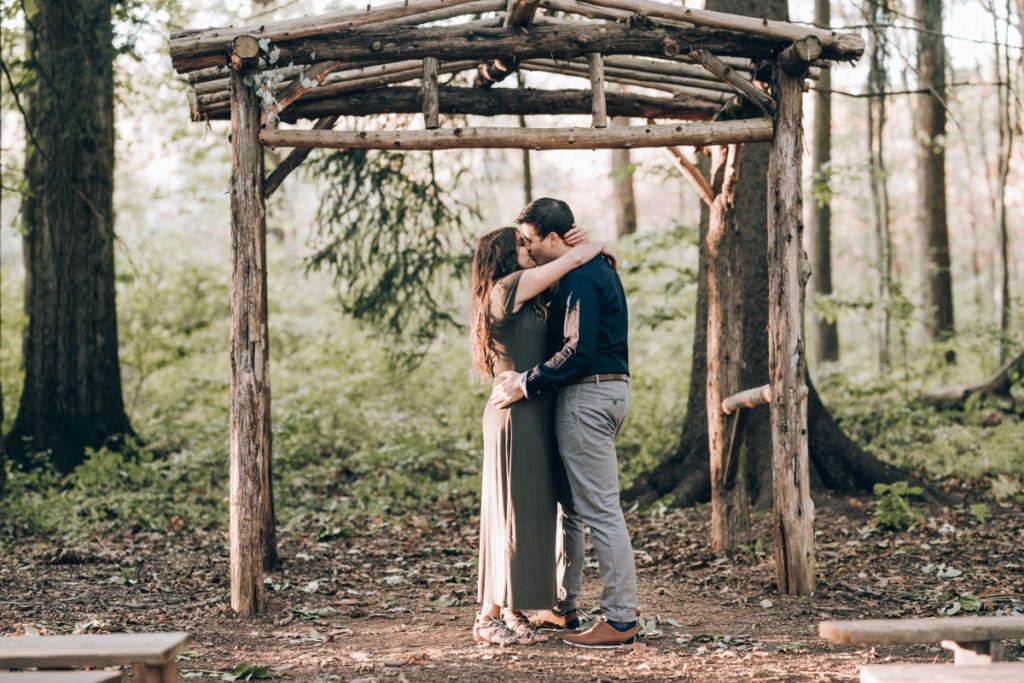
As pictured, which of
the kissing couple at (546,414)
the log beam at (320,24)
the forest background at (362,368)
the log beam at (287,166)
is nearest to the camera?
the kissing couple at (546,414)

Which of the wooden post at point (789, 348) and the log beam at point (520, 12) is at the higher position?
the log beam at point (520, 12)

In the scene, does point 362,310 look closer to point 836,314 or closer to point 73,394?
point 73,394

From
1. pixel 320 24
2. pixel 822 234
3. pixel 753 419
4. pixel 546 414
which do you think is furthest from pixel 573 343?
pixel 822 234

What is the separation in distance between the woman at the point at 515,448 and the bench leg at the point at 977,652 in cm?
211

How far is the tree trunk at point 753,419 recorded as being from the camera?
8.31m

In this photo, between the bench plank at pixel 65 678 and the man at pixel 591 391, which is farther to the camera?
the man at pixel 591 391

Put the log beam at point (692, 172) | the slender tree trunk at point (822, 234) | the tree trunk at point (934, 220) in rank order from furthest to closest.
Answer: the slender tree trunk at point (822, 234) → the tree trunk at point (934, 220) → the log beam at point (692, 172)

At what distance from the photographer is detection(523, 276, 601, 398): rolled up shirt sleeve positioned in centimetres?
→ 486

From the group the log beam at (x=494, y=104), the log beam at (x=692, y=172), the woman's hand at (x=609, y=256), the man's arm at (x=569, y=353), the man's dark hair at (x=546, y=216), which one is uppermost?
the log beam at (x=494, y=104)

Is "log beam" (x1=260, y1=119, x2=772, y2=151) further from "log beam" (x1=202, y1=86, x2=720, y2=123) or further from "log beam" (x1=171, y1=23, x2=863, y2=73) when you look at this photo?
"log beam" (x1=202, y1=86, x2=720, y2=123)

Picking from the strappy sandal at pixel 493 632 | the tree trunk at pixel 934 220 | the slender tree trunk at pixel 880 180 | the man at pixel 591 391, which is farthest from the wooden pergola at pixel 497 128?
the tree trunk at pixel 934 220

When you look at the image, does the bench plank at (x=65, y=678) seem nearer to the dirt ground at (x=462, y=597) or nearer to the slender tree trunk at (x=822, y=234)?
the dirt ground at (x=462, y=597)

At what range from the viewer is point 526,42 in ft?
19.9

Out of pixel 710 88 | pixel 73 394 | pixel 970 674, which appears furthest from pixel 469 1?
pixel 73 394
